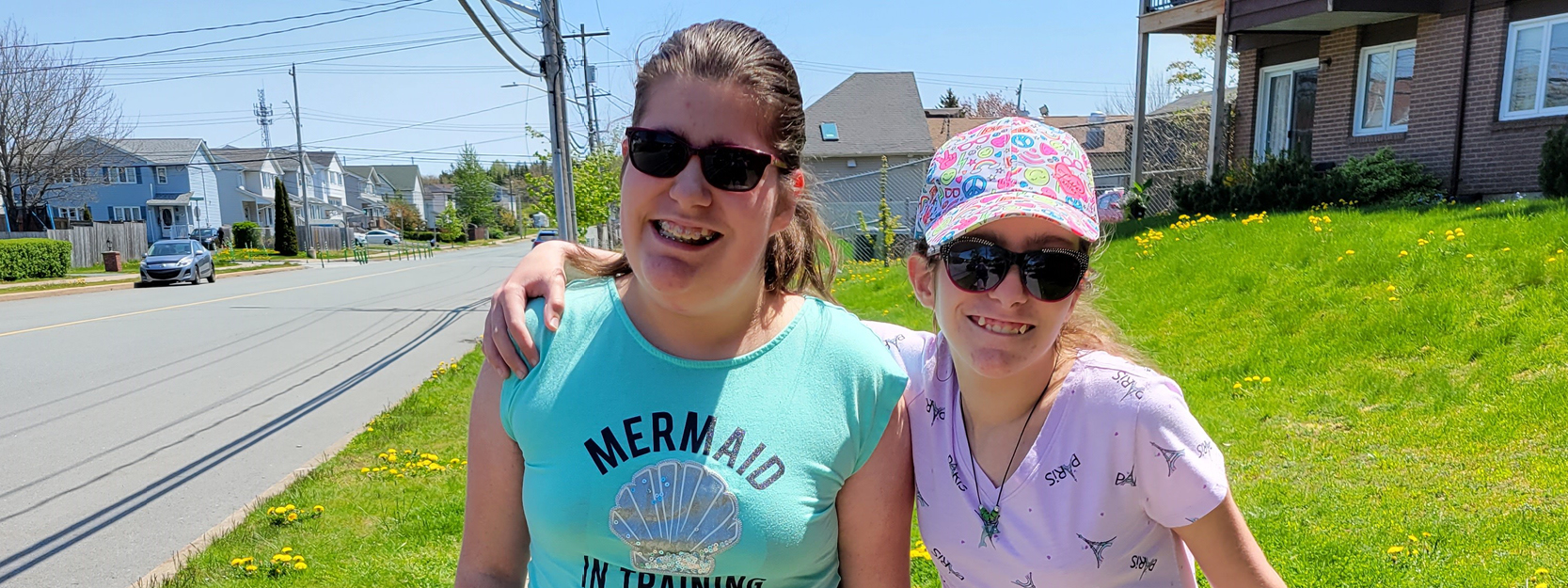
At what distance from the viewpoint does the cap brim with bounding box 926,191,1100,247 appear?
5.49 feet

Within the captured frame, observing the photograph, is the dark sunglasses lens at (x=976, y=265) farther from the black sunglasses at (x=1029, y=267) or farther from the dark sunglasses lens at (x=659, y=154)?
the dark sunglasses lens at (x=659, y=154)

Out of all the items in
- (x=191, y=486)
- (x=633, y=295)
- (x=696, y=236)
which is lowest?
(x=191, y=486)

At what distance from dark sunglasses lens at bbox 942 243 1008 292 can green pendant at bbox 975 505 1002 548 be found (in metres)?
0.43

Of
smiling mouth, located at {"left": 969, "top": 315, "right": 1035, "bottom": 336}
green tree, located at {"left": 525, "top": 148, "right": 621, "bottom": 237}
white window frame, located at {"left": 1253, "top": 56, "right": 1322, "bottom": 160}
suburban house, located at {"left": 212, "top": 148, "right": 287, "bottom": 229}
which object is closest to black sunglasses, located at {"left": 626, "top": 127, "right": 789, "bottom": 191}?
smiling mouth, located at {"left": 969, "top": 315, "right": 1035, "bottom": 336}

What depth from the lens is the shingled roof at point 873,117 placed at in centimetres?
3634

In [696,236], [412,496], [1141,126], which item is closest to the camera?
[696,236]

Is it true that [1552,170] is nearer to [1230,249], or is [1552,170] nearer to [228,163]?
[1230,249]

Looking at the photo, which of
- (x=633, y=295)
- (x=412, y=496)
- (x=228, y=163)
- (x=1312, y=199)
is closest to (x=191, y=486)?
(x=412, y=496)

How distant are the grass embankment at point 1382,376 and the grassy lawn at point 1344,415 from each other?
0.01 m

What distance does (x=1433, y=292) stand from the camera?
245 inches

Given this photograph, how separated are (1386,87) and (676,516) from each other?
15770 millimetres

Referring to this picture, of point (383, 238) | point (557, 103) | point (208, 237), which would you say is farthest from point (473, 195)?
point (557, 103)

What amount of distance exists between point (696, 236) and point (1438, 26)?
1491 centimetres

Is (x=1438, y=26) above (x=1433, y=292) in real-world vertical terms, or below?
above
